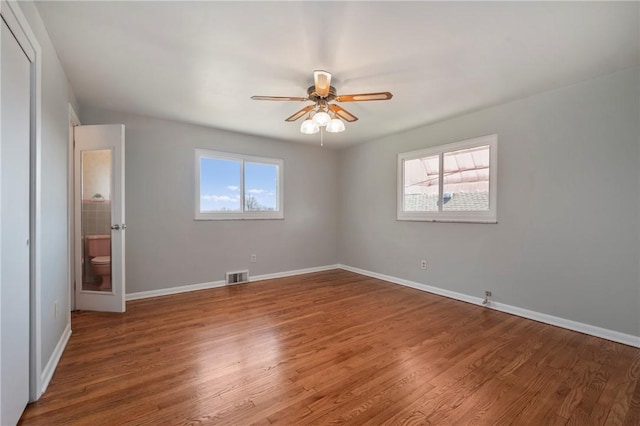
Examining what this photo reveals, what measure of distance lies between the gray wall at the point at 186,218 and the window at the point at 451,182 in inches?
74.5

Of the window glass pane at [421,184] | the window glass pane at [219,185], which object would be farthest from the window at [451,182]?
the window glass pane at [219,185]

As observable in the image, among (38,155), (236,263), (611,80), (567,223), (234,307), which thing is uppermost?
(611,80)

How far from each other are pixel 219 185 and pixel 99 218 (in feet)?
5.24

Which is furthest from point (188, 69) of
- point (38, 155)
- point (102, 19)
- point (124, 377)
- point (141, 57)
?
point (124, 377)

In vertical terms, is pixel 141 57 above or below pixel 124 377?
above

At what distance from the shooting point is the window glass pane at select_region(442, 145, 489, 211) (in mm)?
3492

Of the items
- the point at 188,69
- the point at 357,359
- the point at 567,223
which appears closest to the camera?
the point at 357,359

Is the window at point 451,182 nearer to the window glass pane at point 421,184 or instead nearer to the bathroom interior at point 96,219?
the window glass pane at point 421,184

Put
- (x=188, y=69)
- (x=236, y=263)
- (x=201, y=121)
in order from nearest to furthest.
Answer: (x=188, y=69), (x=201, y=121), (x=236, y=263)

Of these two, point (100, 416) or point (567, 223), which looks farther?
point (567, 223)

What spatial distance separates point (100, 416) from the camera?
1.56m

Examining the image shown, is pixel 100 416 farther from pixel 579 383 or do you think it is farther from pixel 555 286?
pixel 555 286

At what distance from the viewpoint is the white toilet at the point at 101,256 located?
323cm

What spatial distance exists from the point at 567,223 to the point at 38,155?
441cm
